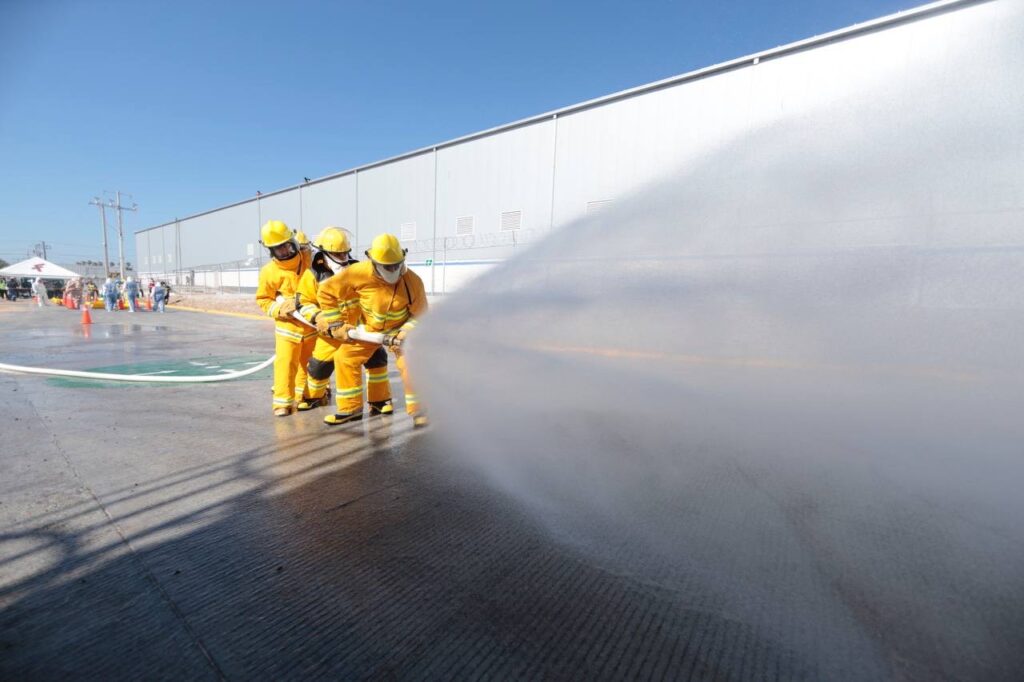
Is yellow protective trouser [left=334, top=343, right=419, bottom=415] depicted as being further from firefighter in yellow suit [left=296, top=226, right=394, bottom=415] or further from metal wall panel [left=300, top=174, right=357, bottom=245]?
metal wall panel [left=300, top=174, right=357, bottom=245]

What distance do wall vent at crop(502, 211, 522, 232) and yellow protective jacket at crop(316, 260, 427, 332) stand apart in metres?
14.1

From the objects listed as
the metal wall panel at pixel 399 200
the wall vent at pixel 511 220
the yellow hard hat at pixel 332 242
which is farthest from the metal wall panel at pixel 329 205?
the yellow hard hat at pixel 332 242

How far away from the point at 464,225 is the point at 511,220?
258cm

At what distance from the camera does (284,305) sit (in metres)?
4.45

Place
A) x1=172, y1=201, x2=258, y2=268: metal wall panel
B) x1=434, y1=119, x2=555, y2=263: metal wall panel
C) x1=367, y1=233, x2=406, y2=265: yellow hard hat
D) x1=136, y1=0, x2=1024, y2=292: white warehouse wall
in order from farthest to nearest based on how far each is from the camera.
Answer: x1=172, y1=201, x2=258, y2=268: metal wall panel
x1=434, y1=119, x2=555, y2=263: metal wall panel
x1=367, y1=233, x2=406, y2=265: yellow hard hat
x1=136, y1=0, x2=1024, y2=292: white warehouse wall

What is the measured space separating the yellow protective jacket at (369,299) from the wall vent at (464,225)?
51.6 feet

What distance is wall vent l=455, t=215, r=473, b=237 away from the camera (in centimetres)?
1948

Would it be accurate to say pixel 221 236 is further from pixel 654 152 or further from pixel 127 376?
pixel 127 376

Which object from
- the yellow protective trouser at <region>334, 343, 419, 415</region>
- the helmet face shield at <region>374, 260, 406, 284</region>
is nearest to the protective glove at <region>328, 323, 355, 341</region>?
the yellow protective trouser at <region>334, 343, 419, 415</region>

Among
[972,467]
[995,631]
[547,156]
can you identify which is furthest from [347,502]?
[547,156]

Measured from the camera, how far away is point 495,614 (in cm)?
180

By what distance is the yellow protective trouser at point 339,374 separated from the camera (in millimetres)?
4340

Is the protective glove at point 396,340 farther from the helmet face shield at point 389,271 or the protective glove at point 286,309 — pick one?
the protective glove at point 286,309

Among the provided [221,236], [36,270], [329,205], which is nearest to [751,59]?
[329,205]
